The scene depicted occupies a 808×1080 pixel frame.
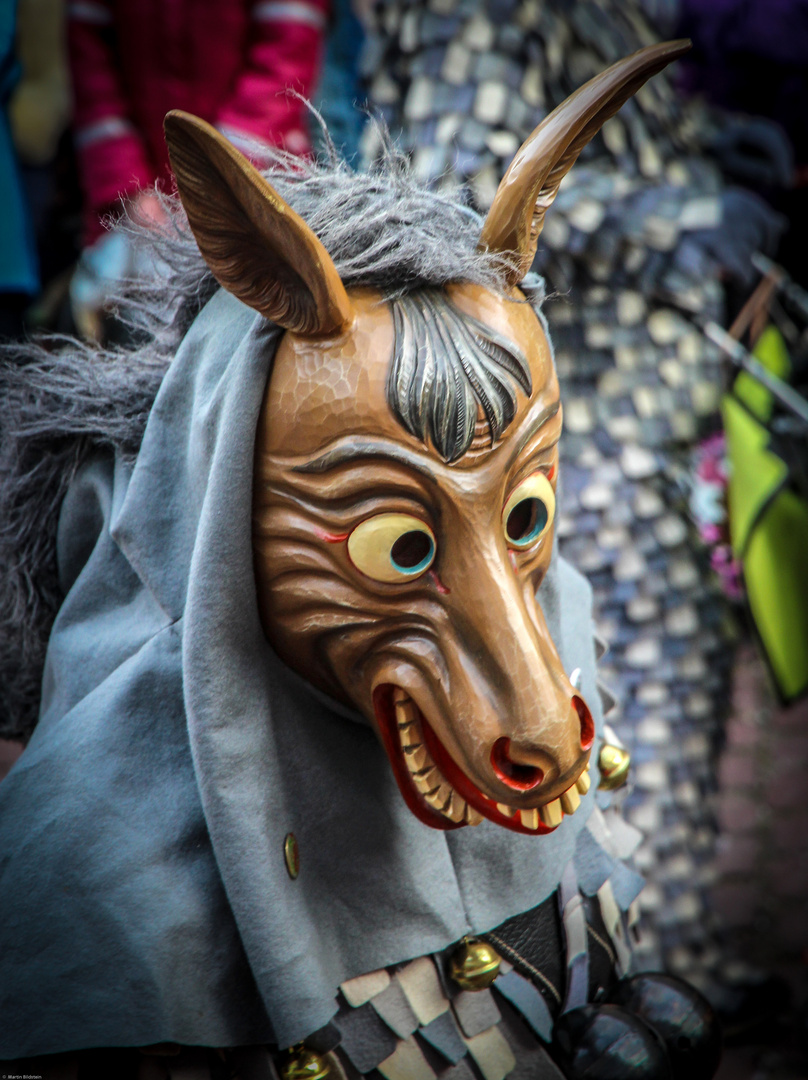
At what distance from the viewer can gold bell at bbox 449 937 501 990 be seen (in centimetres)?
80

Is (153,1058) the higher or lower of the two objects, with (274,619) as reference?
lower

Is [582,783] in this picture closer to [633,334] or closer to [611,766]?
[611,766]

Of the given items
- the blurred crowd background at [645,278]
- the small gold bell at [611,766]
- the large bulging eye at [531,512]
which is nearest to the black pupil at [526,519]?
the large bulging eye at [531,512]

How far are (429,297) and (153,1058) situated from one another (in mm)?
586

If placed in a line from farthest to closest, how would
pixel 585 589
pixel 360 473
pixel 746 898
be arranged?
pixel 746 898, pixel 585 589, pixel 360 473

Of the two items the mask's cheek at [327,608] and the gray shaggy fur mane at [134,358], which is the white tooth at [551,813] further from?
the gray shaggy fur mane at [134,358]

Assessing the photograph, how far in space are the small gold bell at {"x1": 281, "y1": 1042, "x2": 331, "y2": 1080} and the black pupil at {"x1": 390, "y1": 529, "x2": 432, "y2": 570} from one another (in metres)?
0.37

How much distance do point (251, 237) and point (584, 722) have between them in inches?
15.6

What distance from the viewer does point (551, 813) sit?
27.4 inches

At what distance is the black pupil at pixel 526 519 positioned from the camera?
724mm

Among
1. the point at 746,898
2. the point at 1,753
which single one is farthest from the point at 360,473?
the point at 746,898

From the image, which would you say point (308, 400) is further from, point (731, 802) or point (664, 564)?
point (731, 802)

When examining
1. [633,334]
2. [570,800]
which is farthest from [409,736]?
[633,334]

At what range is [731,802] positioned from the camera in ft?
6.38
